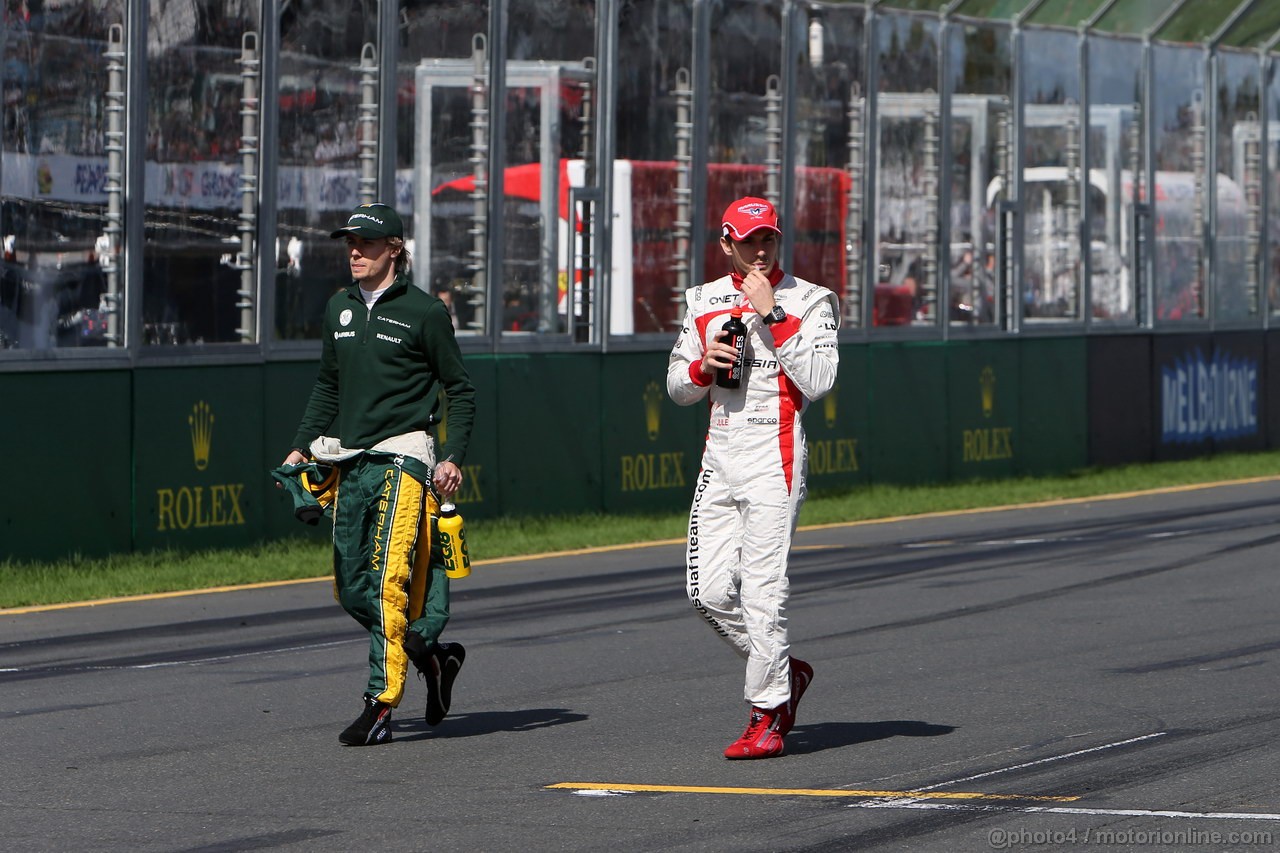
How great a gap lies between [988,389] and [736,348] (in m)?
16.7

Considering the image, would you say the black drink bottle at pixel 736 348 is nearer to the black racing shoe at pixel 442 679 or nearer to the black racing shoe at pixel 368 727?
the black racing shoe at pixel 442 679

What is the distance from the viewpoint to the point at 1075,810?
23.4 ft

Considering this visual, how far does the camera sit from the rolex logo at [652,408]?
2047cm

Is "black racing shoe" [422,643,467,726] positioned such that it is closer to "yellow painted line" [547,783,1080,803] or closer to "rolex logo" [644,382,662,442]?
"yellow painted line" [547,783,1080,803]

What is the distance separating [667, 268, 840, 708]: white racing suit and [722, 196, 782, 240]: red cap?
0.19 meters

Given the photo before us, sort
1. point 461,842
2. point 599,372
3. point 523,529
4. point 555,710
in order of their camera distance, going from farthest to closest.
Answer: point 599,372
point 523,529
point 555,710
point 461,842

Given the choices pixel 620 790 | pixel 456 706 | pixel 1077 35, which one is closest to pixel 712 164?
pixel 1077 35

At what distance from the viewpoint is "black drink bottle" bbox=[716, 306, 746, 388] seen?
8.13 m

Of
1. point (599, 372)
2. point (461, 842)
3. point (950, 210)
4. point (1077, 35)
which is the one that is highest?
point (1077, 35)

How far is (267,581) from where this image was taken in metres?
15.2

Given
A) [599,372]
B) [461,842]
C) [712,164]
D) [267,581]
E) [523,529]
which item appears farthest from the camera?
[712,164]

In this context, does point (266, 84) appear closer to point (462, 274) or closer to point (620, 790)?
point (462, 274)

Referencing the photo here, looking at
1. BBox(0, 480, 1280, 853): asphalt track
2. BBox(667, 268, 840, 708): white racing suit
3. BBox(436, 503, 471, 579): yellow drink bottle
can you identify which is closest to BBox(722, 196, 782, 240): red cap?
BBox(667, 268, 840, 708): white racing suit

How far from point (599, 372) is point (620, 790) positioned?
Result: 492 inches
